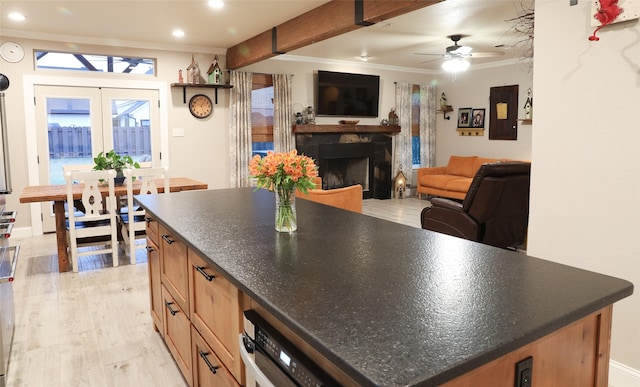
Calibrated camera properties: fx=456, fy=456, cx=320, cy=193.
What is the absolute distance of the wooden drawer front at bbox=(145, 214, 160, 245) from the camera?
2.63 metres

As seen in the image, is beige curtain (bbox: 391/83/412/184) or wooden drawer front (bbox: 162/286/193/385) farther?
beige curtain (bbox: 391/83/412/184)

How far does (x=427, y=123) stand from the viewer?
30.5 feet

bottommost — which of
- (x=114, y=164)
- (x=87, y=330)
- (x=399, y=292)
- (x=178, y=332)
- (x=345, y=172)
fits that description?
(x=87, y=330)

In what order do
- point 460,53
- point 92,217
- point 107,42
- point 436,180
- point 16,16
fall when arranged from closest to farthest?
1. point 92,217
2. point 16,16
3. point 460,53
4. point 107,42
5. point 436,180

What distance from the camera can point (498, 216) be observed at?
4.20 meters

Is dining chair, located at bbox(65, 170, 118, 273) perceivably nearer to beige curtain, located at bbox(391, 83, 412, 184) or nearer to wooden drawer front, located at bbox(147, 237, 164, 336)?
wooden drawer front, located at bbox(147, 237, 164, 336)

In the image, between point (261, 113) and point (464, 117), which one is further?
point (464, 117)

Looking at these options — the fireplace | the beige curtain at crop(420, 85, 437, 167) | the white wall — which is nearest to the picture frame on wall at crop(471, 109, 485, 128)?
the beige curtain at crop(420, 85, 437, 167)

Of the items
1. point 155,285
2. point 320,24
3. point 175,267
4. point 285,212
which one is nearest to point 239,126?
point 320,24

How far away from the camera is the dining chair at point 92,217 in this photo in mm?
4004

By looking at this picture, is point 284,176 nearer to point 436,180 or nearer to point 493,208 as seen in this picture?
point 493,208

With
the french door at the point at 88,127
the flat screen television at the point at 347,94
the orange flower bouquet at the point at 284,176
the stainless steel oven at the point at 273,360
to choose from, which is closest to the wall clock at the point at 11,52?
the french door at the point at 88,127

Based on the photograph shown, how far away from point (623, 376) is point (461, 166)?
6367mm

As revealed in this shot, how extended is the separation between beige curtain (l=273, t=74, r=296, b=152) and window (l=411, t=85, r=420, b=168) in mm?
2819
